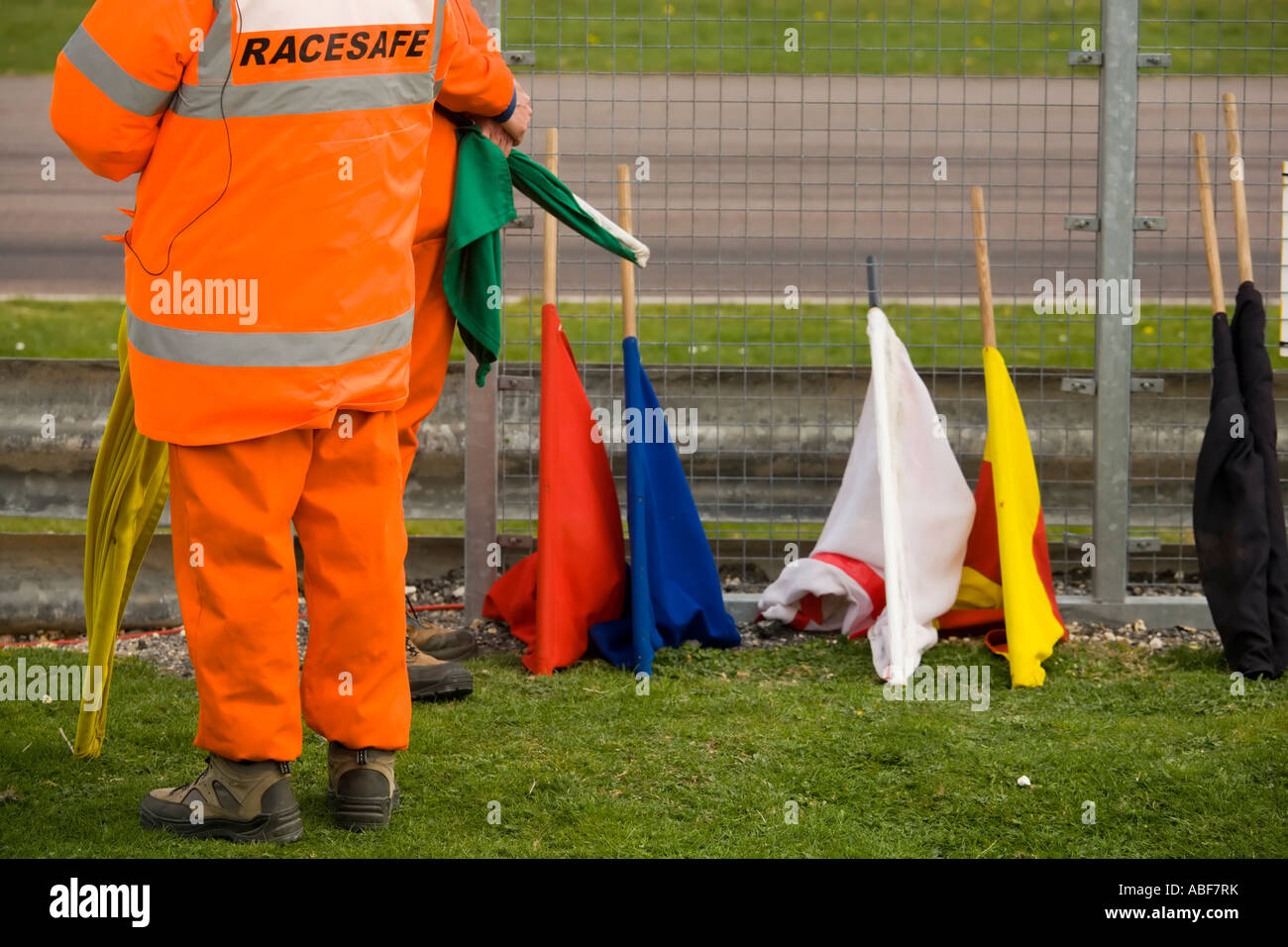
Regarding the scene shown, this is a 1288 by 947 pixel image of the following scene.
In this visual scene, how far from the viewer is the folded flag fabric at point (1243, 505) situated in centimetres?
424

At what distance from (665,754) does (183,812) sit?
3.98ft

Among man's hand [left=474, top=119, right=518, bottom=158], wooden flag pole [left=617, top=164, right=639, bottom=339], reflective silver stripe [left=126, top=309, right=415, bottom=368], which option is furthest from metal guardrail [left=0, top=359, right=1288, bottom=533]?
reflective silver stripe [left=126, top=309, right=415, bottom=368]

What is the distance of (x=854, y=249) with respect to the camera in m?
5.11

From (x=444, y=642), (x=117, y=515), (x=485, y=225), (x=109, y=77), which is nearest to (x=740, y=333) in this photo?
(x=444, y=642)

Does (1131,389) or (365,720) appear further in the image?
(1131,389)

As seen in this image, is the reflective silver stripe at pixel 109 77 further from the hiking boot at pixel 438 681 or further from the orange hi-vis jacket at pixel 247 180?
the hiking boot at pixel 438 681

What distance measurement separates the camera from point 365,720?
313 cm

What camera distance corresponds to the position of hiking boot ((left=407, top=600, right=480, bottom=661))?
453cm

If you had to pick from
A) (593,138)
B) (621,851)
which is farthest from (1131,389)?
(593,138)

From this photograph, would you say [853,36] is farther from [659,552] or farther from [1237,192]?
[659,552]

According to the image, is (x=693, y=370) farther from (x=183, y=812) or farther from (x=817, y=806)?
(x=183, y=812)

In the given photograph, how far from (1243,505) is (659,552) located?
6.00ft

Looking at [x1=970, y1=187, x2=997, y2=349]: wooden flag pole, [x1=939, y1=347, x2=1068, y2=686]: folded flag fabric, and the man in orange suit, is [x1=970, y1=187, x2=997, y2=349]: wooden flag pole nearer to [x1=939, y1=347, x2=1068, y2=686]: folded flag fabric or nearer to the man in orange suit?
[x1=939, y1=347, x2=1068, y2=686]: folded flag fabric

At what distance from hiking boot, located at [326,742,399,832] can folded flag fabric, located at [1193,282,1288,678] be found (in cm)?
264
